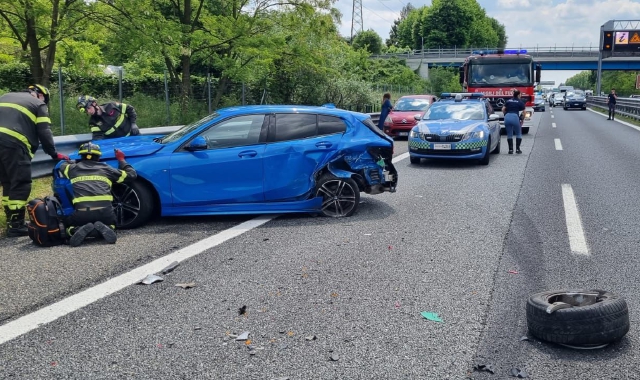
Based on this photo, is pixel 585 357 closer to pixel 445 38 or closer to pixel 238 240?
pixel 238 240

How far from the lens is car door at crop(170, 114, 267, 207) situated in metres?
7.93

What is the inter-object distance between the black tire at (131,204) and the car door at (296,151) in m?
1.55

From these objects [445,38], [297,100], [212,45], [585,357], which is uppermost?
[445,38]

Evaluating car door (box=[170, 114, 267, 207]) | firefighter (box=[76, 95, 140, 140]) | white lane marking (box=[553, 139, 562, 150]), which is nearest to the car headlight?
white lane marking (box=[553, 139, 562, 150])

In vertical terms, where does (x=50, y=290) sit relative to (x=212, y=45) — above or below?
below

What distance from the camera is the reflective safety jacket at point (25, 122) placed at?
7430 mm

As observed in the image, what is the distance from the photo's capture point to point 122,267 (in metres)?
5.98

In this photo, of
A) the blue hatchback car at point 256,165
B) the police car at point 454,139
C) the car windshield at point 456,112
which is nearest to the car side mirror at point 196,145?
the blue hatchback car at point 256,165

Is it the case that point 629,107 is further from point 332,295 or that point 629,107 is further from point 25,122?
point 332,295

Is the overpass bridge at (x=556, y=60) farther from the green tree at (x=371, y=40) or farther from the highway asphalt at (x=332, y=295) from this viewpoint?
the highway asphalt at (x=332, y=295)

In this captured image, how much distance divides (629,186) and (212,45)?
13.5 meters

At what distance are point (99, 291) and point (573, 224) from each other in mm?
5762

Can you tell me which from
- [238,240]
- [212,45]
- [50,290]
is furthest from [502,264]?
[212,45]

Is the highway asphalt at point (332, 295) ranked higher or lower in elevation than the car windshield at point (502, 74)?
lower
